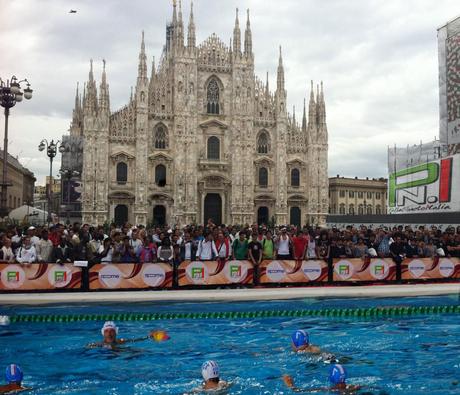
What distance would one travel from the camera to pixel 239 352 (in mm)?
9141

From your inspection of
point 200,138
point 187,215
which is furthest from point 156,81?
point 187,215

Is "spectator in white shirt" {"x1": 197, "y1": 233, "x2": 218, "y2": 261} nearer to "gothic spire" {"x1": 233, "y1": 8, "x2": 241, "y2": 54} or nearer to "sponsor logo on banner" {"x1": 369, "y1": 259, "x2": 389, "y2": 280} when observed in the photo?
"sponsor logo on banner" {"x1": 369, "y1": 259, "x2": 389, "y2": 280}

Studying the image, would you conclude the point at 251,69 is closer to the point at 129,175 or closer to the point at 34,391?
the point at 129,175

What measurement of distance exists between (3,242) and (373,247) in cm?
1017

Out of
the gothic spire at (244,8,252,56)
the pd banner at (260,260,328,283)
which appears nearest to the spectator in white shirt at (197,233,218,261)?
the pd banner at (260,260,328,283)

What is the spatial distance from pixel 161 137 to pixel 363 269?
36593 millimetres

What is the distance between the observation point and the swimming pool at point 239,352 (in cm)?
747

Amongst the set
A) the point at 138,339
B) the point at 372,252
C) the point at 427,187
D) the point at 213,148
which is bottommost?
the point at 138,339

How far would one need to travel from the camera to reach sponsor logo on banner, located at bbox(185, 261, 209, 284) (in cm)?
1317

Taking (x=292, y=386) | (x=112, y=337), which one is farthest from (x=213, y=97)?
(x=292, y=386)

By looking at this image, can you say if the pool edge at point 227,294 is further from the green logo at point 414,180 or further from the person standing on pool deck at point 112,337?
the green logo at point 414,180

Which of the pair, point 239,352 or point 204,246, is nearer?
point 239,352

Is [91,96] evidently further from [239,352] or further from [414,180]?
[239,352]

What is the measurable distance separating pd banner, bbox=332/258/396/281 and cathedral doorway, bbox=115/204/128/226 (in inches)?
1388
